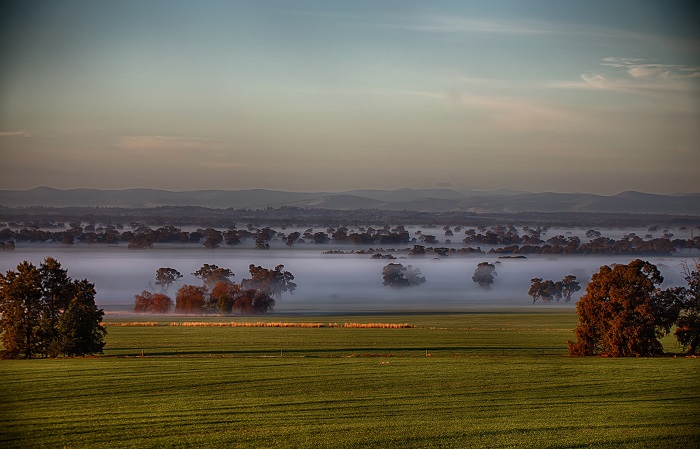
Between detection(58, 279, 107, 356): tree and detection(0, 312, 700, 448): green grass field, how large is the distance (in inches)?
66.8

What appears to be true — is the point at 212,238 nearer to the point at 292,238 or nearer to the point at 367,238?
the point at 292,238

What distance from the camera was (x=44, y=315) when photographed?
41812 millimetres

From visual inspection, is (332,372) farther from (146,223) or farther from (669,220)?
(669,220)

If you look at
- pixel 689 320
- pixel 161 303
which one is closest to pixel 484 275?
pixel 161 303

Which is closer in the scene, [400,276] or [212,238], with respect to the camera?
[212,238]

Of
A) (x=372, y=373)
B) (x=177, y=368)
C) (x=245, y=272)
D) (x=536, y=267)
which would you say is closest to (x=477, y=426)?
(x=372, y=373)

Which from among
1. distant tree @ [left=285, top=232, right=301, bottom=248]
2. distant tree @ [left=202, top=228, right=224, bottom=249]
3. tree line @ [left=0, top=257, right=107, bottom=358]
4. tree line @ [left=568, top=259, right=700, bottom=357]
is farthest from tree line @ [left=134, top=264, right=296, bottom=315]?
tree line @ [left=568, top=259, right=700, bottom=357]

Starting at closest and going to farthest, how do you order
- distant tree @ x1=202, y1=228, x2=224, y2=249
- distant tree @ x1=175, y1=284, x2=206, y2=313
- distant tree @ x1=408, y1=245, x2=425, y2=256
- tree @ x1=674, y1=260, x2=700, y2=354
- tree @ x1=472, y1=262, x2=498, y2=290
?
tree @ x1=674, y1=260, x2=700, y2=354
distant tree @ x1=175, y1=284, x2=206, y2=313
distant tree @ x1=202, y1=228, x2=224, y2=249
tree @ x1=472, y1=262, x2=498, y2=290
distant tree @ x1=408, y1=245, x2=425, y2=256

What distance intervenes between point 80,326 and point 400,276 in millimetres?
101620

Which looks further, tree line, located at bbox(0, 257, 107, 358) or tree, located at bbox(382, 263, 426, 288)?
tree, located at bbox(382, 263, 426, 288)

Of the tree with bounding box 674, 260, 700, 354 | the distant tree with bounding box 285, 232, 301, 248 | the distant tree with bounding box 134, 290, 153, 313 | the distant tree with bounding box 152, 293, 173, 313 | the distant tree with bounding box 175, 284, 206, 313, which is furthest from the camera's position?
the distant tree with bounding box 285, 232, 301, 248

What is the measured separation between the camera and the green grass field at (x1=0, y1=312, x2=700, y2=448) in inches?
849

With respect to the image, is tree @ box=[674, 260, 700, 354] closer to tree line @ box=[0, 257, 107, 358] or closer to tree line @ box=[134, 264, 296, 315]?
tree line @ box=[0, 257, 107, 358]

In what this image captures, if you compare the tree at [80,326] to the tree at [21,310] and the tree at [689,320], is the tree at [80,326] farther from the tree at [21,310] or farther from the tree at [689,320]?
the tree at [689,320]
